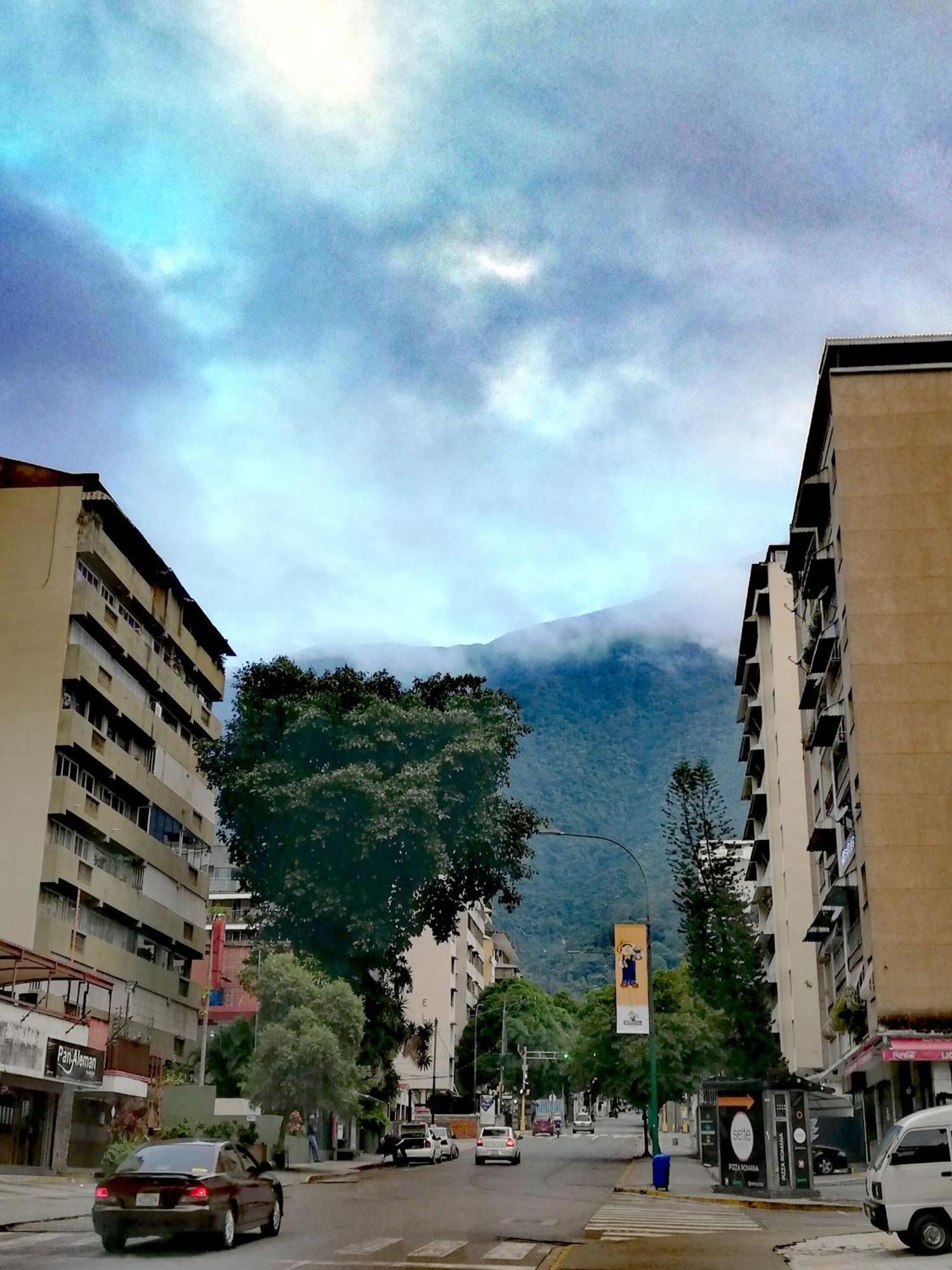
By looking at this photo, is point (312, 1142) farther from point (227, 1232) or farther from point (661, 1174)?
point (227, 1232)

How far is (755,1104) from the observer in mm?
31844

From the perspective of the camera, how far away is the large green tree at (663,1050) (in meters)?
64.8

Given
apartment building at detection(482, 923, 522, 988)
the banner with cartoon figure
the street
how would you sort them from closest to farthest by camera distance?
the street < the banner with cartoon figure < apartment building at detection(482, 923, 522, 988)

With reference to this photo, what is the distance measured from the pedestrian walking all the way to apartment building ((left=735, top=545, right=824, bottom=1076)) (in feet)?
81.9

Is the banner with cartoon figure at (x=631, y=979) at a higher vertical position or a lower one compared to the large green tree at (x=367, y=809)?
lower

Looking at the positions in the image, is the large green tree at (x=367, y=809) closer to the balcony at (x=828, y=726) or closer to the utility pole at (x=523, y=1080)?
the balcony at (x=828, y=726)

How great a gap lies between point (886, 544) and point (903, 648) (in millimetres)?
3863

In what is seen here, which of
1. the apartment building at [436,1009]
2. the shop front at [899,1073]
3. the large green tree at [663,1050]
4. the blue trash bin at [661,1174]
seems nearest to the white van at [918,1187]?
the blue trash bin at [661,1174]

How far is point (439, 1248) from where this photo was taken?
708 inches

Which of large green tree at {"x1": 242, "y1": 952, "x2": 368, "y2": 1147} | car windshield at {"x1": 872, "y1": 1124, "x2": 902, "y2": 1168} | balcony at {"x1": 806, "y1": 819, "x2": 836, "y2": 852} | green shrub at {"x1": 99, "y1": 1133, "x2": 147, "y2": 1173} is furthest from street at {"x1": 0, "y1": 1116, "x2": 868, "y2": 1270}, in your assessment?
balcony at {"x1": 806, "y1": 819, "x2": 836, "y2": 852}

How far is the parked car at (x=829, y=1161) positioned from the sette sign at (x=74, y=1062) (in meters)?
26.6

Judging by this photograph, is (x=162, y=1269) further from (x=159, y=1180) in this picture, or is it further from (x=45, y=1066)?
(x=45, y=1066)

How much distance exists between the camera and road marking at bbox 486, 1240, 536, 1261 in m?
17.0

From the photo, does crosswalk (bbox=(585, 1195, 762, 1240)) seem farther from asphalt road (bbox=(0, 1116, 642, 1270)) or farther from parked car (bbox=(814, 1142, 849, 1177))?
parked car (bbox=(814, 1142, 849, 1177))
